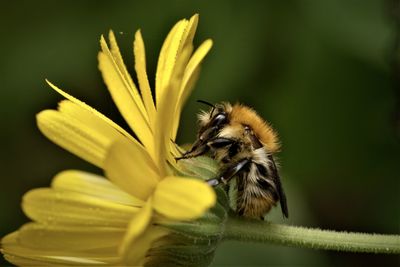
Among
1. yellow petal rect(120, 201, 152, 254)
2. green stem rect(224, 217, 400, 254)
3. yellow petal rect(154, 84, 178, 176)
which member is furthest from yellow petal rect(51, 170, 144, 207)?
green stem rect(224, 217, 400, 254)

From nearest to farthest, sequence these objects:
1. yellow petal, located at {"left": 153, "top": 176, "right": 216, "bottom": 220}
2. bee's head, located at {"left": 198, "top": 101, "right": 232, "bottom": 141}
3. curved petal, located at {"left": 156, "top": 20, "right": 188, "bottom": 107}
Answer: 1. yellow petal, located at {"left": 153, "top": 176, "right": 216, "bottom": 220}
2. curved petal, located at {"left": 156, "top": 20, "right": 188, "bottom": 107}
3. bee's head, located at {"left": 198, "top": 101, "right": 232, "bottom": 141}

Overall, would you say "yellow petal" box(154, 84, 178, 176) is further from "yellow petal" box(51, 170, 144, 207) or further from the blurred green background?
the blurred green background

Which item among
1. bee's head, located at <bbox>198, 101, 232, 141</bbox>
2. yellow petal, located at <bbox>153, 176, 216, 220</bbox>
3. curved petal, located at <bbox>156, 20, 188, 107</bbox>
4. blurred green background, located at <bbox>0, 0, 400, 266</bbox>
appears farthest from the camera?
blurred green background, located at <bbox>0, 0, 400, 266</bbox>

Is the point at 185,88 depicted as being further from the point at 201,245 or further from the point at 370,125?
the point at 370,125

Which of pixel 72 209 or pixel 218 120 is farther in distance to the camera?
pixel 218 120

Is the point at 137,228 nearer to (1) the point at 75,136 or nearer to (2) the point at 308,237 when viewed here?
(1) the point at 75,136

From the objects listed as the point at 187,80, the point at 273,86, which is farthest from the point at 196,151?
the point at 273,86
